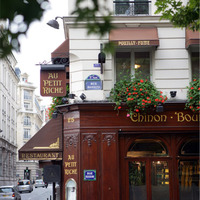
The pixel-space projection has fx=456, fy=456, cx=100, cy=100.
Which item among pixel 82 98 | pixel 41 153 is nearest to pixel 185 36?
pixel 82 98

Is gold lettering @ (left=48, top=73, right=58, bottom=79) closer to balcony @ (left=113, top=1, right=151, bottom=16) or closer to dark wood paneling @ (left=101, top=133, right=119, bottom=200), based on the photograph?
dark wood paneling @ (left=101, top=133, right=119, bottom=200)

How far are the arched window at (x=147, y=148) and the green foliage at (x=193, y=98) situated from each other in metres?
1.58

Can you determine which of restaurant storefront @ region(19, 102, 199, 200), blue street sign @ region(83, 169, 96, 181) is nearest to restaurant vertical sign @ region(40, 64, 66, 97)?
restaurant storefront @ region(19, 102, 199, 200)

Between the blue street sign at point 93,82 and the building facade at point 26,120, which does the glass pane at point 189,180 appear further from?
the building facade at point 26,120

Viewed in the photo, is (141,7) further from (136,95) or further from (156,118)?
(156,118)

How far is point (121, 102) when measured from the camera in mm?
14375

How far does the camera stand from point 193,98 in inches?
561

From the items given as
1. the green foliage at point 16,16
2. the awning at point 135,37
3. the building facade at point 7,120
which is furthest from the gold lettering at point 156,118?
the building facade at point 7,120

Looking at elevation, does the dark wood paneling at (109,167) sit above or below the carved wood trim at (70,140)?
below

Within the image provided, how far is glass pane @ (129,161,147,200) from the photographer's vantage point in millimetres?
14594

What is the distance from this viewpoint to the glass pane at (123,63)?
1538 centimetres

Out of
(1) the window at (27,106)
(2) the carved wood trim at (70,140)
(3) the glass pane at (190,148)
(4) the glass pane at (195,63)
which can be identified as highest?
(1) the window at (27,106)

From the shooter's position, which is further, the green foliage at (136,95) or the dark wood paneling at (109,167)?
the dark wood paneling at (109,167)

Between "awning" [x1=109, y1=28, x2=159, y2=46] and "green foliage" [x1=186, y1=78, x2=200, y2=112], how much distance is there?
70.5 inches
